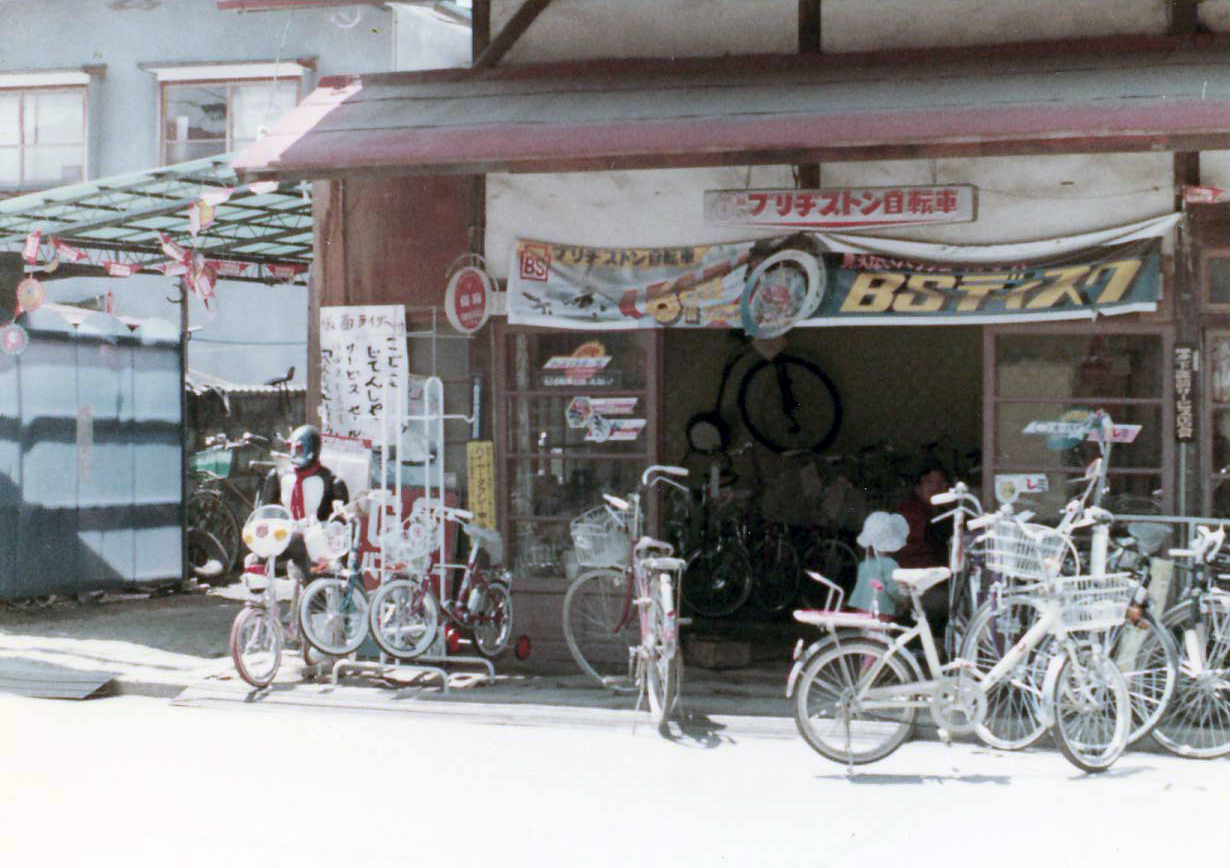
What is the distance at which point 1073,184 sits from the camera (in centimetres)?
1073

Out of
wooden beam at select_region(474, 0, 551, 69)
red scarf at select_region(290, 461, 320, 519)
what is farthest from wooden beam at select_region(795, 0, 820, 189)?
red scarf at select_region(290, 461, 320, 519)

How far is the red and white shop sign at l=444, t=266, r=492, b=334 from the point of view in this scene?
38.8 feet

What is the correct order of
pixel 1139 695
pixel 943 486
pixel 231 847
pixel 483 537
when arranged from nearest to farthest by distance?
1. pixel 231 847
2. pixel 1139 695
3. pixel 483 537
4. pixel 943 486

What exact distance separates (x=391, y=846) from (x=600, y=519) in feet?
14.6

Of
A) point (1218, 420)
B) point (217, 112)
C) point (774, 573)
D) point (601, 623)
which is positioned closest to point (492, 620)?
point (601, 623)

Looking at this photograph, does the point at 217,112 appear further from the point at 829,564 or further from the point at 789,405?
the point at 829,564

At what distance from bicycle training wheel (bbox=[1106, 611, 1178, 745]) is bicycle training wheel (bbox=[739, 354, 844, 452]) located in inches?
310

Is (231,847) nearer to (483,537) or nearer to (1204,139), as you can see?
(483,537)

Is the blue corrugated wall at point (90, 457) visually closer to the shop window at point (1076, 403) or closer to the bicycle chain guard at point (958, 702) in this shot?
the shop window at point (1076, 403)

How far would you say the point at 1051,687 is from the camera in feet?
27.9

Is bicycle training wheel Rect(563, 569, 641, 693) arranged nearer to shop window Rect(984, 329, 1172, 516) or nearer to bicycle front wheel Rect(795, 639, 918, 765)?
bicycle front wheel Rect(795, 639, 918, 765)

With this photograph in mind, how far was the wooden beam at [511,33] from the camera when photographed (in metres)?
11.6

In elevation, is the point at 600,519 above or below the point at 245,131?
below

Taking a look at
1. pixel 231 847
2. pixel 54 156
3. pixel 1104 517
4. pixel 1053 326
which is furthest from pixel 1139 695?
pixel 54 156
